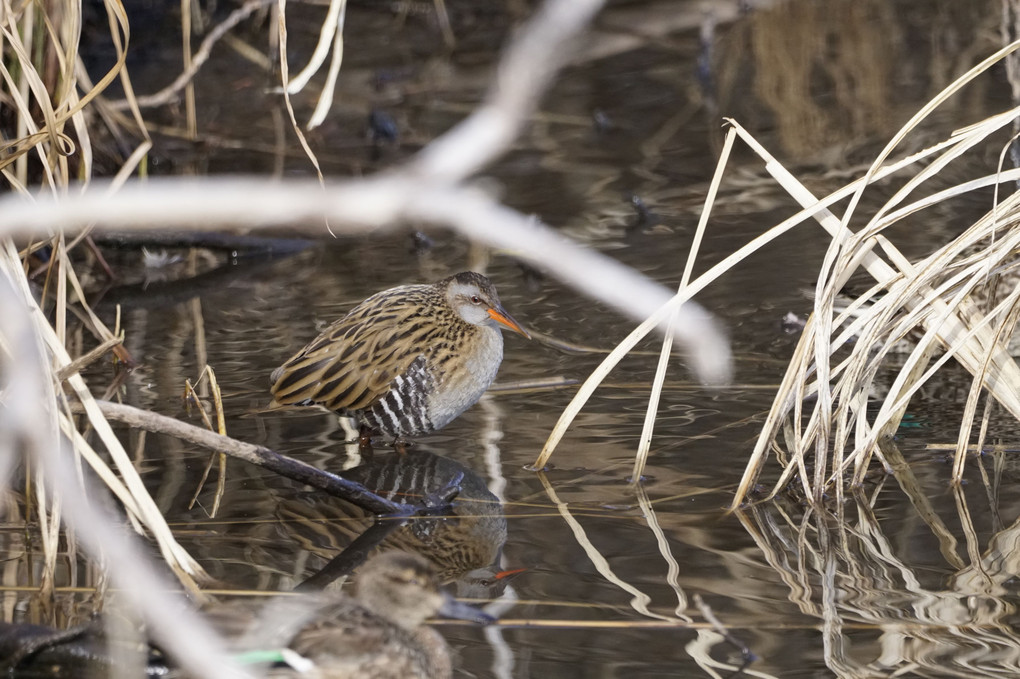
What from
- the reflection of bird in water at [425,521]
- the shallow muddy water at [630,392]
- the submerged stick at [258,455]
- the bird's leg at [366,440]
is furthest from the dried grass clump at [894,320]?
the bird's leg at [366,440]

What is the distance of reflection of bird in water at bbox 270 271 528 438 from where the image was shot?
4734mm

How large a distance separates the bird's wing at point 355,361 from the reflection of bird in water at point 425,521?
284 millimetres

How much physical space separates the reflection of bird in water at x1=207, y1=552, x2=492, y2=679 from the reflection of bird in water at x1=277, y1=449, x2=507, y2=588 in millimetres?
677

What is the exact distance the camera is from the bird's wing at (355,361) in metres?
4.78

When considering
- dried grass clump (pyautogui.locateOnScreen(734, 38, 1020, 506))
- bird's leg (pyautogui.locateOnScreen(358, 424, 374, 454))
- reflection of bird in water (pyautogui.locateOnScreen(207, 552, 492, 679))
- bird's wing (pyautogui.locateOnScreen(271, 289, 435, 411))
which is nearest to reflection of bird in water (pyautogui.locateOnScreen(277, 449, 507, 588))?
bird's leg (pyautogui.locateOnScreen(358, 424, 374, 454))

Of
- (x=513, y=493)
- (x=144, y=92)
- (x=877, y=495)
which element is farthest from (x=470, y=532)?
(x=144, y=92)

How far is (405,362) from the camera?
4.82 metres

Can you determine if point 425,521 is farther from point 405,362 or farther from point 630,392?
point 630,392

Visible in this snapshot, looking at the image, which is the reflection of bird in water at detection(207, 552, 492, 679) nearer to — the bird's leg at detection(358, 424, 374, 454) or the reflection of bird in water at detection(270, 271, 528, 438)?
the reflection of bird in water at detection(270, 271, 528, 438)

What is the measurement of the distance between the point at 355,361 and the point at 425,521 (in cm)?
87

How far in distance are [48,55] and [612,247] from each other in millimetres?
2935

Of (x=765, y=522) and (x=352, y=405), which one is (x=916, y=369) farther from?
(x=352, y=405)

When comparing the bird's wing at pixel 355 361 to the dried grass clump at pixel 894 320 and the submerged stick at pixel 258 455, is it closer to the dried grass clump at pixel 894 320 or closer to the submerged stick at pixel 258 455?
the submerged stick at pixel 258 455

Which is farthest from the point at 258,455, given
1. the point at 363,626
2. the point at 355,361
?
the point at 363,626
